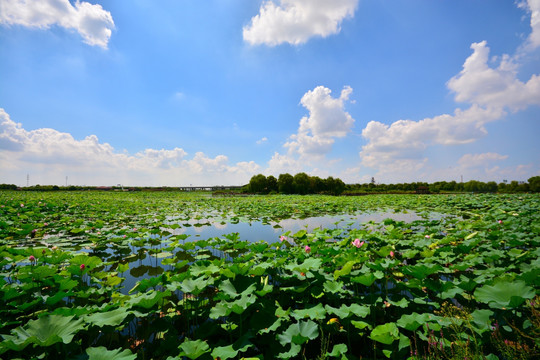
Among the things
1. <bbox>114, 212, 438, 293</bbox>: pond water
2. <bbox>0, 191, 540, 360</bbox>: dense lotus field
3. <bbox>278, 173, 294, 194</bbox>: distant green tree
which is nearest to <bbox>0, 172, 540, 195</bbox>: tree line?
<bbox>278, 173, 294, 194</bbox>: distant green tree

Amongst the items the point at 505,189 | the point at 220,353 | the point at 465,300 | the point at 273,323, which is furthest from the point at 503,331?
the point at 505,189

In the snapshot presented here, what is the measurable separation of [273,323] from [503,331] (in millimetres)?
1977

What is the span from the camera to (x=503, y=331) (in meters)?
1.96

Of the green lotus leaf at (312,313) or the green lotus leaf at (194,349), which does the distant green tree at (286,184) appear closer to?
the green lotus leaf at (312,313)

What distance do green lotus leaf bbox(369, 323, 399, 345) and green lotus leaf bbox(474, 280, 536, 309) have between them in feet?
2.78

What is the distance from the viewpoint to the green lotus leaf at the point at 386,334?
66.8 inches

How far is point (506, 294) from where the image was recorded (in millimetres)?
1927

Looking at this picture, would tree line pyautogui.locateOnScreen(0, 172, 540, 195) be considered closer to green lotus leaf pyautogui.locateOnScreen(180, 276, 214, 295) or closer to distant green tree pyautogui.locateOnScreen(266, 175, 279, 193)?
distant green tree pyautogui.locateOnScreen(266, 175, 279, 193)

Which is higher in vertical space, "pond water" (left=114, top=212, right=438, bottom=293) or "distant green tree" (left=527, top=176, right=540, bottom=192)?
"distant green tree" (left=527, top=176, right=540, bottom=192)

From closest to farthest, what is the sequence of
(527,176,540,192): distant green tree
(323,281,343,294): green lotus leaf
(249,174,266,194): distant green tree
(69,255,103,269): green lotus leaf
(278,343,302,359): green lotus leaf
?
(278,343,302,359): green lotus leaf → (323,281,343,294): green lotus leaf → (69,255,103,269): green lotus leaf → (527,176,540,192): distant green tree → (249,174,266,194): distant green tree

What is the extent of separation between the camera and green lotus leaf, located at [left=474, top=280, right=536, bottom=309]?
1806 mm

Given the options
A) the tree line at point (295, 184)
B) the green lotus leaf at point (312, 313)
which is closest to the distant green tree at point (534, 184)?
the tree line at point (295, 184)

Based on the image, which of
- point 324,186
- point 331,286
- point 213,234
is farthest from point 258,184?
point 331,286

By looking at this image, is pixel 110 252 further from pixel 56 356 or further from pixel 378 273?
pixel 378 273
